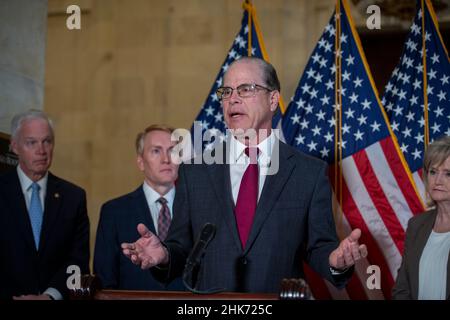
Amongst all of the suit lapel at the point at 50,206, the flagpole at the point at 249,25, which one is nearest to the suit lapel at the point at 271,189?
the suit lapel at the point at 50,206

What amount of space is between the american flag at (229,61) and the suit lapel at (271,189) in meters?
2.22

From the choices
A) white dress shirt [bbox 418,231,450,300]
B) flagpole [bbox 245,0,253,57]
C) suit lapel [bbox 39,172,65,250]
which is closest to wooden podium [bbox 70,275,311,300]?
white dress shirt [bbox 418,231,450,300]

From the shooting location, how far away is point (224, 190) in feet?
9.23

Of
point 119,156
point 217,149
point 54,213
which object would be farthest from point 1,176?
point 119,156

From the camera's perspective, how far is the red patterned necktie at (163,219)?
13.1ft

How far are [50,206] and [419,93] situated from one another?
2799mm

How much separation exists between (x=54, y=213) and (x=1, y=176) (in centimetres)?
37

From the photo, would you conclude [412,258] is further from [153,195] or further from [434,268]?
[153,195]

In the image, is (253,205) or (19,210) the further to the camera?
(19,210)

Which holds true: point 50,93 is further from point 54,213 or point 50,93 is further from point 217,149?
point 217,149

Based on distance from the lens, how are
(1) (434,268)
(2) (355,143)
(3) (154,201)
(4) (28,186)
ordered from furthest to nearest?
1. (2) (355,143)
2. (3) (154,201)
3. (4) (28,186)
4. (1) (434,268)

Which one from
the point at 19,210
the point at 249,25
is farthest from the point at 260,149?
the point at 249,25

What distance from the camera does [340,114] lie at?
4859 mm

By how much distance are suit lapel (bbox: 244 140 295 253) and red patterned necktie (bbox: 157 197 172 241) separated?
4.27ft
